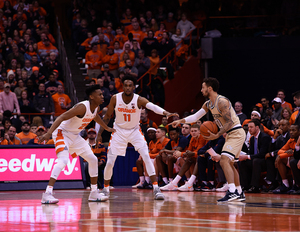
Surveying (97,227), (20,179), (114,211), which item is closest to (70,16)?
(20,179)

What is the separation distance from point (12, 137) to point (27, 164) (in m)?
1.46

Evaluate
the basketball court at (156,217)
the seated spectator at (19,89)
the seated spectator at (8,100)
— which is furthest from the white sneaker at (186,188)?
the seated spectator at (19,89)

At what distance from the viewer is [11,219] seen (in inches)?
250

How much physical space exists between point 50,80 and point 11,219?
1181 centimetres

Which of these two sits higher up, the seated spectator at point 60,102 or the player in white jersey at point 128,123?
the seated spectator at point 60,102

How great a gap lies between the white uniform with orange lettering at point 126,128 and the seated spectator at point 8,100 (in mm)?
7436

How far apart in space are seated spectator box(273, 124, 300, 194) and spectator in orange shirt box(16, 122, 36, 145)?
7.67 m

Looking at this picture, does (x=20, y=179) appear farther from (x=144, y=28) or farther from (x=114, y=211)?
(x=144, y=28)

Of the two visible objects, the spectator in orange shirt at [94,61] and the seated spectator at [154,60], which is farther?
the spectator in orange shirt at [94,61]

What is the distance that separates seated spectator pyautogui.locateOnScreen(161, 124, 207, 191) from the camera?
12.8 m

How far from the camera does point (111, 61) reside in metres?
19.0

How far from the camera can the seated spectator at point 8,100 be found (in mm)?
16344

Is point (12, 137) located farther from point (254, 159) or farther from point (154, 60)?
point (254, 159)

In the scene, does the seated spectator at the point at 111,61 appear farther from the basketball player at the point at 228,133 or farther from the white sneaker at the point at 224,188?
the basketball player at the point at 228,133
